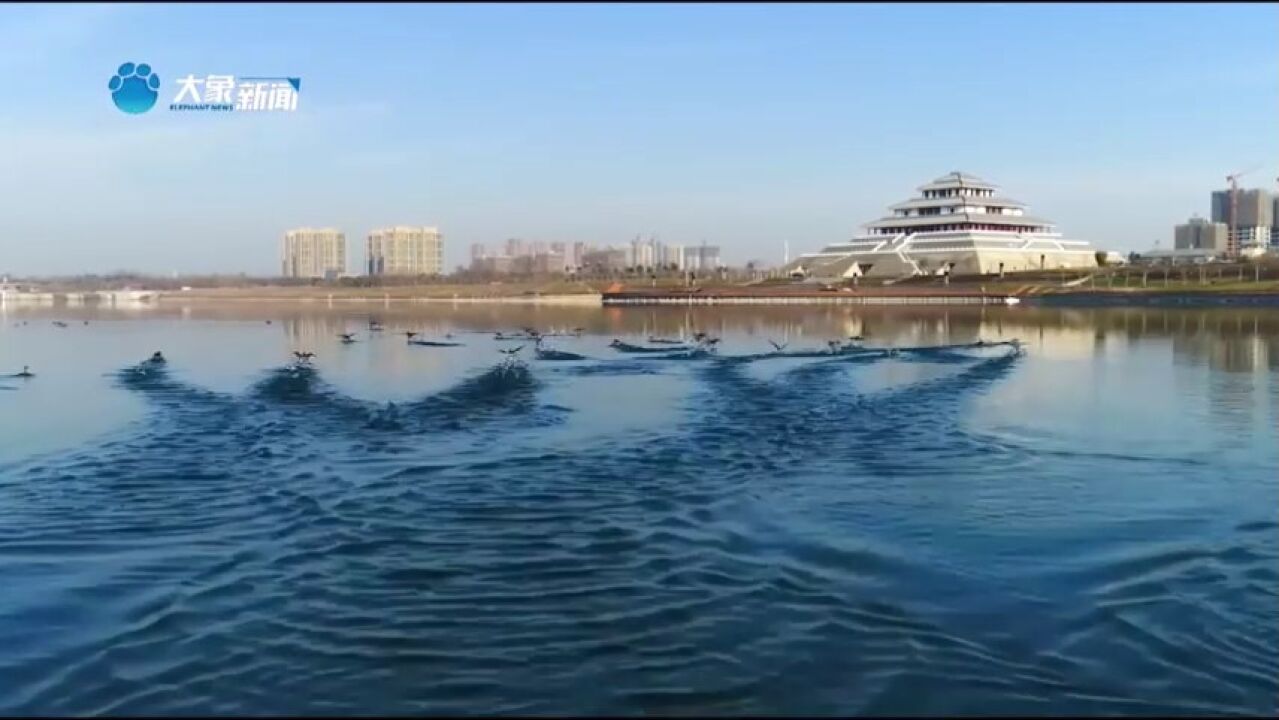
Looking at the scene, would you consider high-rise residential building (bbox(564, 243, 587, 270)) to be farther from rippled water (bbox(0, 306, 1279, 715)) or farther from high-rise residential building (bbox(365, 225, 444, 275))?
rippled water (bbox(0, 306, 1279, 715))

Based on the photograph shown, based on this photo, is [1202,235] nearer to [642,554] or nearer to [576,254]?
[576,254]

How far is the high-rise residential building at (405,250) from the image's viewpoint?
176m

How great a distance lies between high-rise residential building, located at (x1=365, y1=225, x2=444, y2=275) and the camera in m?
176

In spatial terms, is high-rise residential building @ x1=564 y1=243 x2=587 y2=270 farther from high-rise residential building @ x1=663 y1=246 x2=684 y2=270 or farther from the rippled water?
the rippled water

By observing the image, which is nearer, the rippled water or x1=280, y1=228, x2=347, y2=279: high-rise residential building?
the rippled water

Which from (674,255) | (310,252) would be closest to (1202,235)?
(674,255)

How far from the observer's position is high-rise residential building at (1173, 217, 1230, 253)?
145250mm

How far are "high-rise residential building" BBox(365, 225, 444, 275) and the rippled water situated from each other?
16206 centimetres

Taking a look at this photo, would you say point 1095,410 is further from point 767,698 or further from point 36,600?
point 36,600

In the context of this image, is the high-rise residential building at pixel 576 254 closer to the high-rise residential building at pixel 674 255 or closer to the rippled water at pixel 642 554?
the high-rise residential building at pixel 674 255

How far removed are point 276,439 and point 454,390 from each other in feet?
19.4

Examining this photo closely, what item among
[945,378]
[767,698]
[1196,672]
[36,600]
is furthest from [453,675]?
[945,378]

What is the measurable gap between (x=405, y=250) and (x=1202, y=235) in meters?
118

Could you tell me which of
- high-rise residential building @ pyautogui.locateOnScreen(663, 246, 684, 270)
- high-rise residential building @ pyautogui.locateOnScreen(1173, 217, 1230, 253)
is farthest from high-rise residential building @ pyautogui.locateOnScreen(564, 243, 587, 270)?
high-rise residential building @ pyautogui.locateOnScreen(1173, 217, 1230, 253)
